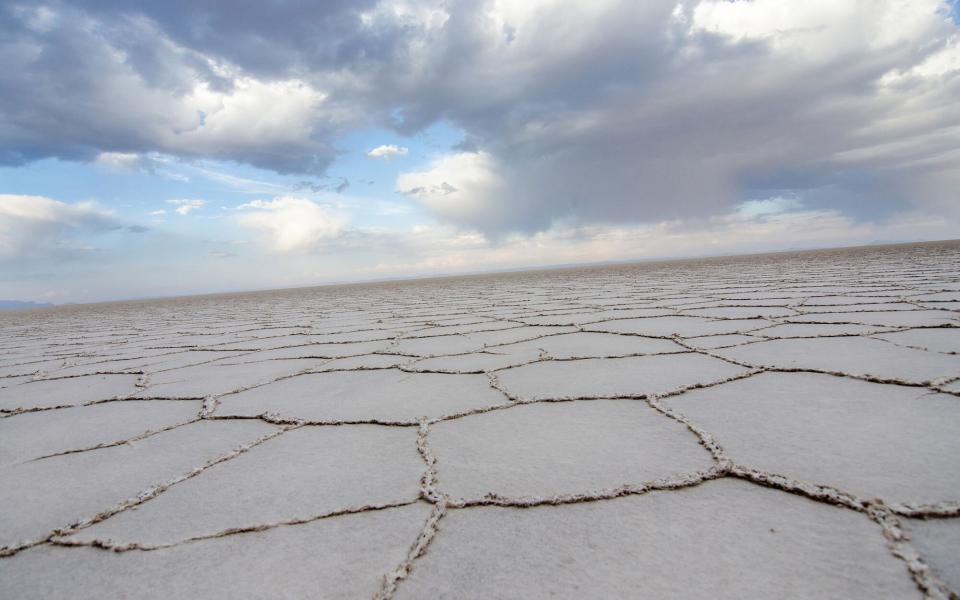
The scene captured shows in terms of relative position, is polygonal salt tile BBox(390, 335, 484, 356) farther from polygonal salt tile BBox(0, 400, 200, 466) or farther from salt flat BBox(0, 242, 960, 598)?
polygonal salt tile BBox(0, 400, 200, 466)

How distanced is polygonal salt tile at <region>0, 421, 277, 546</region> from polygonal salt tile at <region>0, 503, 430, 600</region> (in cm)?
12

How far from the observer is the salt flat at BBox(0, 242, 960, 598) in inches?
23.3

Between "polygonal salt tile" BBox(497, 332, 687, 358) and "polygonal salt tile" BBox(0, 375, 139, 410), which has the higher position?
"polygonal salt tile" BBox(497, 332, 687, 358)

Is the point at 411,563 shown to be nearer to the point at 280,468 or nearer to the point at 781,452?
the point at 280,468

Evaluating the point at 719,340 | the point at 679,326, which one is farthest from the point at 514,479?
the point at 679,326

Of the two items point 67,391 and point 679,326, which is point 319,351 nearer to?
point 67,391

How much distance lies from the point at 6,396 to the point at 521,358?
202 centimetres

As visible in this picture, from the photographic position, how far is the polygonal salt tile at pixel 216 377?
5.73 feet

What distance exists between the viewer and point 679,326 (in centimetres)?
247

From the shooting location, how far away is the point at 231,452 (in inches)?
42.0

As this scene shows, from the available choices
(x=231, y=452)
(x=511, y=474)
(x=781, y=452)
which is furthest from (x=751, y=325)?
(x=231, y=452)

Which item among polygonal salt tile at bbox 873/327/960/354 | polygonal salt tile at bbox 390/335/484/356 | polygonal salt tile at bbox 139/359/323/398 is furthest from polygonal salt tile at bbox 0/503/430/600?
polygonal salt tile at bbox 873/327/960/354

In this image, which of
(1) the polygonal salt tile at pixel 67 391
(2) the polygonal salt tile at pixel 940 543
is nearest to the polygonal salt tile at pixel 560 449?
(2) the polygonal salt tile at pixel 940 543

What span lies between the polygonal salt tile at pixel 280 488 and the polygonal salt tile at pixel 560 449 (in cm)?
9
